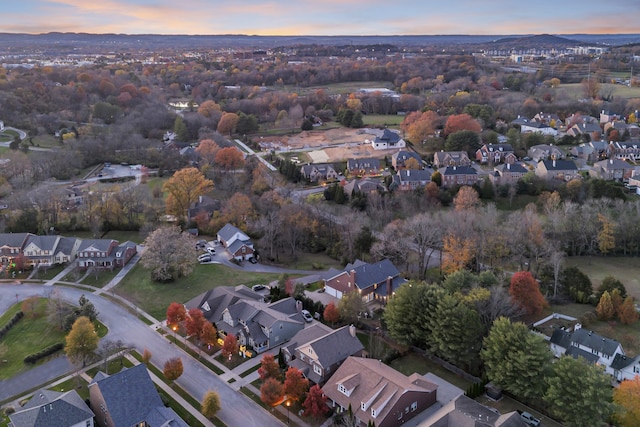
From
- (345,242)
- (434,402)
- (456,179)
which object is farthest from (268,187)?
(434,402)

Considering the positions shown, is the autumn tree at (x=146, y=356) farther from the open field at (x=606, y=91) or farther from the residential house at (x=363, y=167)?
the open field at (x=606, y=91)

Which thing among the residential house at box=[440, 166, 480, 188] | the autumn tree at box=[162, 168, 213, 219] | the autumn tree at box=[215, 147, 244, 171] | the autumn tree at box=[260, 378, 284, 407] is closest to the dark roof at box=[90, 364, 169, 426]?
the autumn tree at box=[260, 378, 284, 407]

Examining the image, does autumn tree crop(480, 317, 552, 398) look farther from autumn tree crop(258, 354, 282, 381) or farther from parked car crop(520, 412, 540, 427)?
autumn tree crop(258, 354, 282, 381)

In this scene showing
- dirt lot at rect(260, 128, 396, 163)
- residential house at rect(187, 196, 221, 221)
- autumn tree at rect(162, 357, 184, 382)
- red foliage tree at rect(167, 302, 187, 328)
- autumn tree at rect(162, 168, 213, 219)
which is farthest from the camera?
dirt lot at rect(260, 128, 396, 163)

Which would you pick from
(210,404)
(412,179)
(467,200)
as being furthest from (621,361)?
(412,179)

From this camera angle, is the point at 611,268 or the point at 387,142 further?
the point at 387,142

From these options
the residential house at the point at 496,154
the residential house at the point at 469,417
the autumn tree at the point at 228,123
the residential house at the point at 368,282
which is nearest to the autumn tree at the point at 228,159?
the autumn tree at the point at 228,123

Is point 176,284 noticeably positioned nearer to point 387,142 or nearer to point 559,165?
point 559,165
